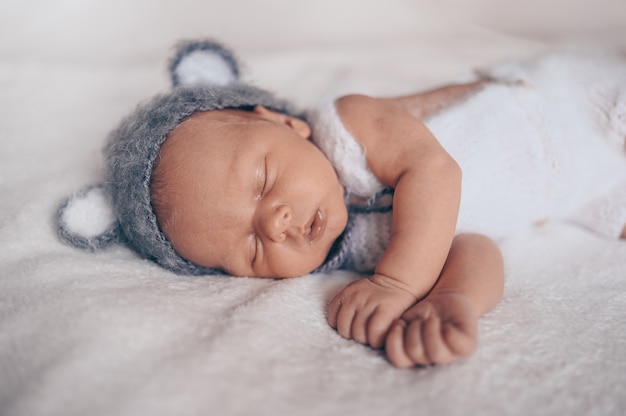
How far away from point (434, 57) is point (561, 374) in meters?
1.31

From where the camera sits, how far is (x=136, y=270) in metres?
1.04

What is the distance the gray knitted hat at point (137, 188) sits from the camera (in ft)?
3.49

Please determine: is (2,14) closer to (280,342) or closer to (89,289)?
(89,289)

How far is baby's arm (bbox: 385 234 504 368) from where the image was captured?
777mm

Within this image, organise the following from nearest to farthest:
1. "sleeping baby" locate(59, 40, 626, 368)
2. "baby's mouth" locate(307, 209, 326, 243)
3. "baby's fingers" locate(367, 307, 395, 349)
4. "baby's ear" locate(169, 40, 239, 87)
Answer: "baby's fingers" locate(367, 307, 395, 349), "sleeping baby" locate(59, 40, 626, 368), "baby's mouth" locate(307, 209, 326, 243), "baby's ear" locate(169, 40, 239, 87)

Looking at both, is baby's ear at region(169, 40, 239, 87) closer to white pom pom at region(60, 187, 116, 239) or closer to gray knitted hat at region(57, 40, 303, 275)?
gray knitted hat at region(57, 40, 303, 275)

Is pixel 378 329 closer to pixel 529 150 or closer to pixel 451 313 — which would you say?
pixel 451 313

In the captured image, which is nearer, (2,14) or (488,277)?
(488,277)

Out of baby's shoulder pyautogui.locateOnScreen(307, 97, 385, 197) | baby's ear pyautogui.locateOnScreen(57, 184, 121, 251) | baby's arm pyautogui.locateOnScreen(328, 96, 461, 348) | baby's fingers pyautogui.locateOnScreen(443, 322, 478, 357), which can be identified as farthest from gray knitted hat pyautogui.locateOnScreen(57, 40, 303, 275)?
baby's fingers pyautogui.locateOnScreen(443, 322, 478, 357)

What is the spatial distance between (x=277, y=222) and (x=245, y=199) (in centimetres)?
8

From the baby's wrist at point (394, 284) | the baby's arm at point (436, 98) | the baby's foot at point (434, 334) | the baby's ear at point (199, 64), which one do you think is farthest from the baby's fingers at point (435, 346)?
the baby's ear at point (199, 64)

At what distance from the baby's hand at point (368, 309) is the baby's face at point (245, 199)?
0.49 feet

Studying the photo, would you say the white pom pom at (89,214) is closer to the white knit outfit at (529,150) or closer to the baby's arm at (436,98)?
the white knit outfit at (529,150)

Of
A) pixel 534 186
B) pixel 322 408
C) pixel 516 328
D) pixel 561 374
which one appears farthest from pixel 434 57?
pixel 322 408
